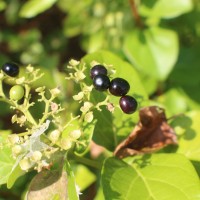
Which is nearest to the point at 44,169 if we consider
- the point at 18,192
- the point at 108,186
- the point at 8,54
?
the point at 108,186

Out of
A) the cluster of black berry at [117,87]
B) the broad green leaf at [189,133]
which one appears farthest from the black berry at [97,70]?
the broad green leaf at [189,133]

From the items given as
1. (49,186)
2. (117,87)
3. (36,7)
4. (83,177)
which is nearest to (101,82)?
(117,87)

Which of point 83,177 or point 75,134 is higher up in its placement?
point 75,134

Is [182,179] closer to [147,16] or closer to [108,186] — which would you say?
[108,186]

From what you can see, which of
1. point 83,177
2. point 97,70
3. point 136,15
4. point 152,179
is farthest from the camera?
point 136,15

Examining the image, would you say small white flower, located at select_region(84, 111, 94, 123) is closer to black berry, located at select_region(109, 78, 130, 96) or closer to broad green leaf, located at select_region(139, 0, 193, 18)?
black berry, located at select_region(109, 78, 130, 96)

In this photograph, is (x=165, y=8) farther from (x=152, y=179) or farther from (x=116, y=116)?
(x=152, y=179)

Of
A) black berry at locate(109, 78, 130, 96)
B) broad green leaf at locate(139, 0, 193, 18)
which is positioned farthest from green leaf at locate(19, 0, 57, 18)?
black berry at locate(109, 78, 130, 96)
